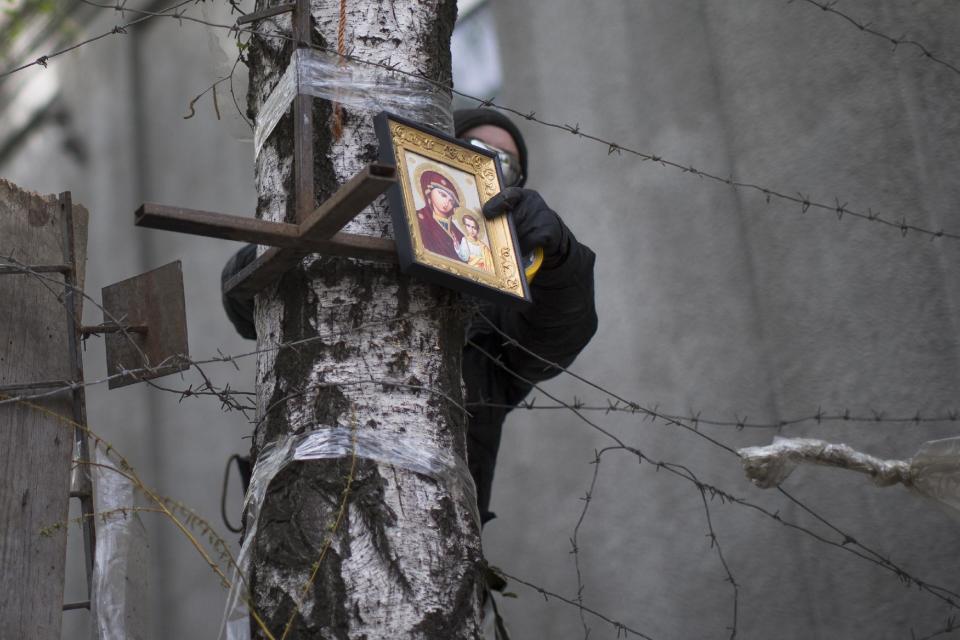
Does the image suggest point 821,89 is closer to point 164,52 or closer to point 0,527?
point 0,527

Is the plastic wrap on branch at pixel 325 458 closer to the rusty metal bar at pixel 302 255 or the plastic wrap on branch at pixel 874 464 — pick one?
the rusty metal bar at pixel 302 255

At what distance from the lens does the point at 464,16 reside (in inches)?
194

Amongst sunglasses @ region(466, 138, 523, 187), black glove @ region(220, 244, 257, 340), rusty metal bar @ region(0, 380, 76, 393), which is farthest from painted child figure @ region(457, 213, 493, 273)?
sunglasses @ region(466, 138, 523, 187)

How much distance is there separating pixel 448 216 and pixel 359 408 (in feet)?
1.22

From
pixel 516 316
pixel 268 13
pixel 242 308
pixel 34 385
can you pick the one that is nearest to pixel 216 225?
pixel 268 13

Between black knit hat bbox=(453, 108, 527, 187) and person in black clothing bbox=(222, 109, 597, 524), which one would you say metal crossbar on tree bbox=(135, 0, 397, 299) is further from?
black knit hat bbox=(453, 108, 527, 187)

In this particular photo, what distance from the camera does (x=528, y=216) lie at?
1.90 meters

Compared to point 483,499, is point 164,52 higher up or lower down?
higher up

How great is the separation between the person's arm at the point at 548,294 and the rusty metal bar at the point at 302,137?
1.08 feet

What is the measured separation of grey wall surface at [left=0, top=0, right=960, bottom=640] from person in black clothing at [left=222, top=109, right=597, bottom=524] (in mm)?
835

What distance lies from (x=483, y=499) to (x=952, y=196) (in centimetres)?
161

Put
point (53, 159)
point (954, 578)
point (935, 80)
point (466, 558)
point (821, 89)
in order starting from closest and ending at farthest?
point (466, 558) → point (954, 578) → point (935, 80) → point (821, 89) → point (53, 159)

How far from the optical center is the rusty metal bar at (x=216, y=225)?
4.88 ft

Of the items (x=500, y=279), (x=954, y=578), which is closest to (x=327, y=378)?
(x=500, y=279)
